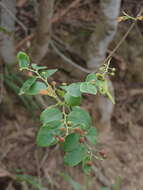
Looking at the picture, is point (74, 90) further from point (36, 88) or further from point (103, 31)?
point (103, 31)

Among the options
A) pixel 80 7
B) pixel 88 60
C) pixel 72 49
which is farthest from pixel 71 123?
pixel 80 7

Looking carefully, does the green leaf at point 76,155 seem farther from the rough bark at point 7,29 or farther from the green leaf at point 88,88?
the rough bark at point 7,29

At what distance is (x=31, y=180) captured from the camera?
59.2 inches

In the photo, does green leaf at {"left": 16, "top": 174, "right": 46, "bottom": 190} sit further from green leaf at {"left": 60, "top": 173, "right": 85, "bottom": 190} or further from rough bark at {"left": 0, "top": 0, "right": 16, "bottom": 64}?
rough bark at {"left": 0, "top": 0, "right": 16, "bottom": 64}

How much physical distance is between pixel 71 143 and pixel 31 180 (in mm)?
829

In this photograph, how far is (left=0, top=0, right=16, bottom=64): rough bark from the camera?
138cm

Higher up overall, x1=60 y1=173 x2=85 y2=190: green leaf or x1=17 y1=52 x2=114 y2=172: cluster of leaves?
x1=17 y1=52 x2=114 y2=172: cluster of leaves

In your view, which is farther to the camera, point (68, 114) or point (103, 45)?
point (103, 45)

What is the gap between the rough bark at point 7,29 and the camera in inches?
54.2

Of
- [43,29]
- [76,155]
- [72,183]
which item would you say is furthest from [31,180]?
[76,155]

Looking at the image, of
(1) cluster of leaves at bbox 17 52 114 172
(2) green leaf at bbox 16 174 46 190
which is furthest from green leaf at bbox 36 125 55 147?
(2) green leaf at bbox 16 174 46 190

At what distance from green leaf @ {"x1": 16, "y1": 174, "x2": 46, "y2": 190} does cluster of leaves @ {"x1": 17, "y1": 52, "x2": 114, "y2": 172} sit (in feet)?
2.53

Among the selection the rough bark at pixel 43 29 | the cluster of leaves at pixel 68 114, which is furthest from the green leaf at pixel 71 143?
the rough bark at pixel 43 29

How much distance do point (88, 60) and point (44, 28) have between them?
26cm
